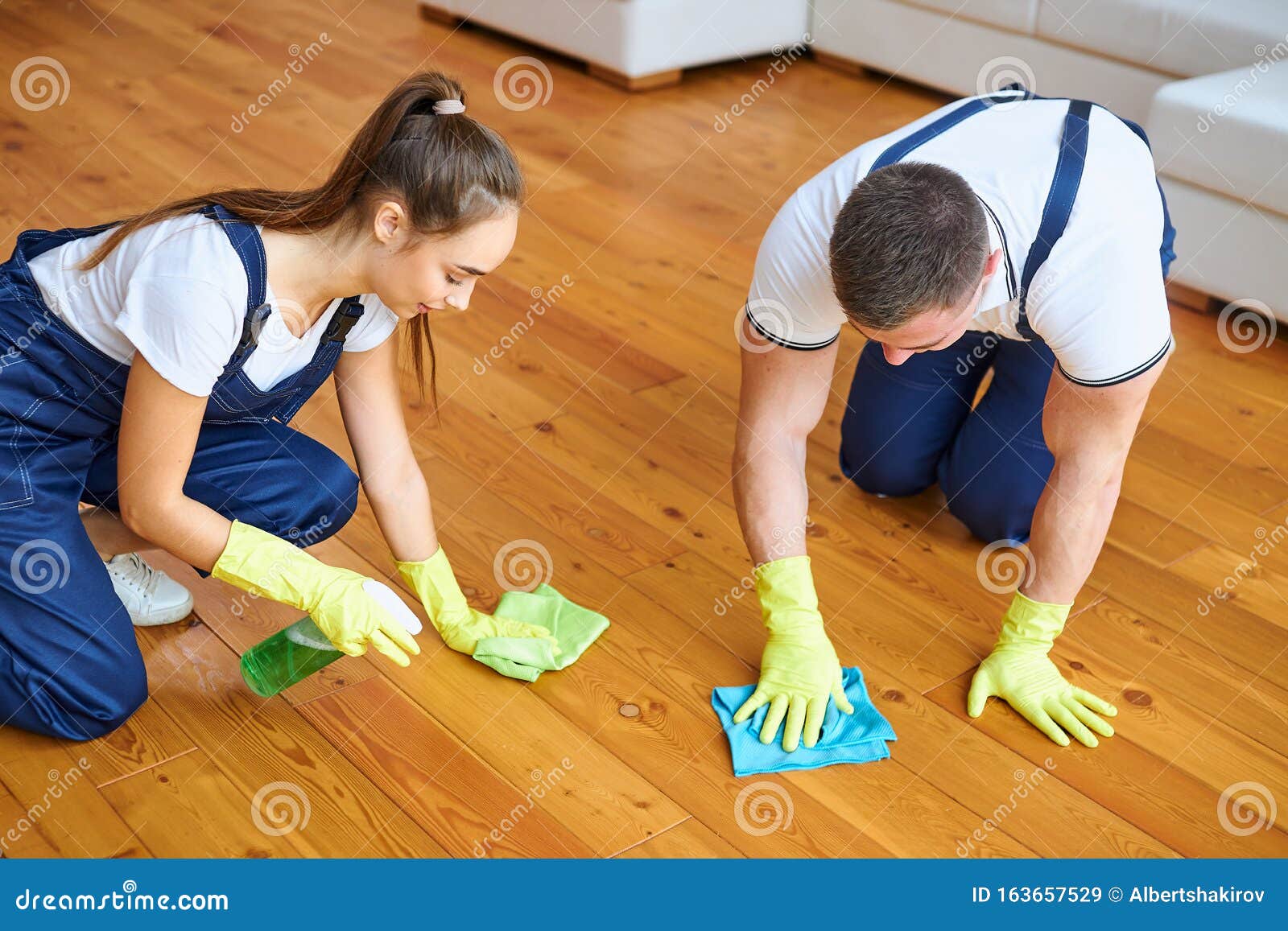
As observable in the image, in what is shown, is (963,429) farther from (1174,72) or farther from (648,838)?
(1174,72)

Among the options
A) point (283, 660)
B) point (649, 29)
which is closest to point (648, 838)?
point (283, 660)

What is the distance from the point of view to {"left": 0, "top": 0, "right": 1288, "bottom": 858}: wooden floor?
1512 millimetres

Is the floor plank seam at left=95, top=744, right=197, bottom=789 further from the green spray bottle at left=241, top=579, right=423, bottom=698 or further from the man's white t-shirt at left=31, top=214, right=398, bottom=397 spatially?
the man's white t-shirt at left=31, top=214, right=398, bottom=397

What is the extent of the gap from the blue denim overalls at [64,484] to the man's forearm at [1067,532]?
2.98ft

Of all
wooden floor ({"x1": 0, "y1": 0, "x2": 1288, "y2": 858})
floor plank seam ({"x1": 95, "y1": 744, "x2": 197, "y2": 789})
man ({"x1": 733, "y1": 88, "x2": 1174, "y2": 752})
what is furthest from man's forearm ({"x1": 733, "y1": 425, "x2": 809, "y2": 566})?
floor plank seam ({"x1": 95, "y1": 744, "x2": 197, "y2": 789})

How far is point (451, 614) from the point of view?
177cm

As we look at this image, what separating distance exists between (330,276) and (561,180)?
185 cm

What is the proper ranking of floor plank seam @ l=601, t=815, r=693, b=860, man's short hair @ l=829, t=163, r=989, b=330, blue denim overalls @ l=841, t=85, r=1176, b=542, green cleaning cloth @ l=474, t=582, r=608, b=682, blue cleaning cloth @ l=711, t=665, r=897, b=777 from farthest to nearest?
blue denim overalls @ l=841, t=85, r=1176, b=542, green cleaning cloth @ l=474, t=582, r=608, b=682, blue cleaning cloth @ l=711, t=665, r=897, b=777, floor plank seam @ l=601, t=815, r=693, b=860, man's short hair @ l=829, t=163, r=989, b=330

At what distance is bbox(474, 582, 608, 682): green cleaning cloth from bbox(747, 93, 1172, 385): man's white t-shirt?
1.62 ft

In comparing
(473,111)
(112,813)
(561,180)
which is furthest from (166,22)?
(112,813)

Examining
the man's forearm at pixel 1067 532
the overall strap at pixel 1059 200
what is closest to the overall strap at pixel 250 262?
the overall strap at pixel 1059 200

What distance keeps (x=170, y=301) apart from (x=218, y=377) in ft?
0.40
